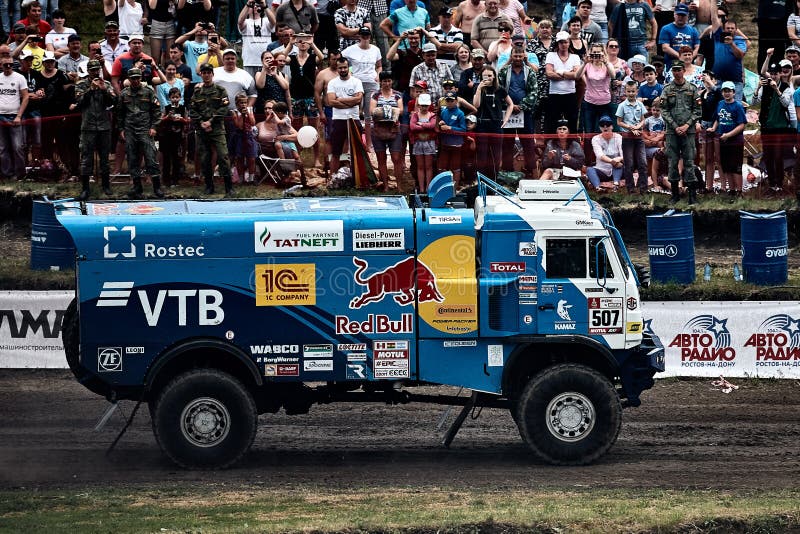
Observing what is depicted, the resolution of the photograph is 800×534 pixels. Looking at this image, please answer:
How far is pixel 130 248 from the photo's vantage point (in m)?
15.1

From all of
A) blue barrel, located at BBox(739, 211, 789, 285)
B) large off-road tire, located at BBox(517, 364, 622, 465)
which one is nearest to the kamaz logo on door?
large off-road tire, located at BBox(517, 364, 622, 465)

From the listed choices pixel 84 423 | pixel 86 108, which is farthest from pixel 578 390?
pixel 86 108

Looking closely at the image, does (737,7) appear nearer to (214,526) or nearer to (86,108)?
(86,108)

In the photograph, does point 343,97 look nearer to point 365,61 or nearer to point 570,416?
point 365,61

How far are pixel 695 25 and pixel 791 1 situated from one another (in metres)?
2.15

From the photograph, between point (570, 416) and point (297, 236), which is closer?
point (297, 236)

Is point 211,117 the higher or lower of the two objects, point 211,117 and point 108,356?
the higher

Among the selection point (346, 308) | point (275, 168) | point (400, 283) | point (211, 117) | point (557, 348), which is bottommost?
point (557, 348)

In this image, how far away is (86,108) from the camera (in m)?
23.6

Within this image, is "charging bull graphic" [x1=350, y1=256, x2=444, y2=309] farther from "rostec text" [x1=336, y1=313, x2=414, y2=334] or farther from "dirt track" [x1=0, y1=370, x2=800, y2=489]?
"dirt track" [x1=0, y1=370, x2=800, y2=489]

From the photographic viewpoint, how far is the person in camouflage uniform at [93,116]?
77.3 feet

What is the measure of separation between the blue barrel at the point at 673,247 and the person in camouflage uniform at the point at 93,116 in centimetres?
1001

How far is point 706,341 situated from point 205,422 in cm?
862

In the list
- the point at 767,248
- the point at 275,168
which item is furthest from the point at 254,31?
the point at 767,248
